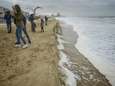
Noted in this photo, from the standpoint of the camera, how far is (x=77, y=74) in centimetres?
999

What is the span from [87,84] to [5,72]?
11.0 feet

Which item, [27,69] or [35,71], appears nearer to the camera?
[35,71]

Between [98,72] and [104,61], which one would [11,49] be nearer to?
[98,72]

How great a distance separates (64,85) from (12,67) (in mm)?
2052

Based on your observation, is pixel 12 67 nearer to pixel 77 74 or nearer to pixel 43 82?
pixel 43 82

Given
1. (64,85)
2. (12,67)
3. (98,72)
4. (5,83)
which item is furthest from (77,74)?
(5,83)

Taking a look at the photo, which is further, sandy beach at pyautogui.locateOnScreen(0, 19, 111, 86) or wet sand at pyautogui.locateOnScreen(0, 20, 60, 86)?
sandy beach at pyautogui.locateOnScreen(0, 19, 111, 86)

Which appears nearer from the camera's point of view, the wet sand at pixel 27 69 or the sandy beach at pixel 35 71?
the wet sand at pixel 27 69

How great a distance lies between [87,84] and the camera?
29.1 feet

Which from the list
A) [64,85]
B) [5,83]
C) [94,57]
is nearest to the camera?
[5,83]

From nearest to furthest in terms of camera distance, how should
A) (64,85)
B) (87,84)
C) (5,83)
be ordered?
(5,83) → (64,85) → (87,84)

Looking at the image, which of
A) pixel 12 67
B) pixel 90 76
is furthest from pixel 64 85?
pixel 90 76

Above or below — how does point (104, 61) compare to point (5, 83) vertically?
below

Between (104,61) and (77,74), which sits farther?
(104,61)
